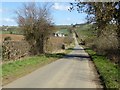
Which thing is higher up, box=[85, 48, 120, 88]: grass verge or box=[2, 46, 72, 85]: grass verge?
box=[2, 46, 72, 85]: grass verge

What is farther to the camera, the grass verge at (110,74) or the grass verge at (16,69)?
the grass verge at (16,69)

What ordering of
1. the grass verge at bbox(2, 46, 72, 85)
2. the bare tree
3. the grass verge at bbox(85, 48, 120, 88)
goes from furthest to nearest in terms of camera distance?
the bare tree, the grass verge at bbox(2, 46, 72, 85), the grass verge at bbox(85, 48, 120, 88)

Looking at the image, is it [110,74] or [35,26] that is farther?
[35,26]

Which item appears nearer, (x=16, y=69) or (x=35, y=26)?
(x=16, y=69)

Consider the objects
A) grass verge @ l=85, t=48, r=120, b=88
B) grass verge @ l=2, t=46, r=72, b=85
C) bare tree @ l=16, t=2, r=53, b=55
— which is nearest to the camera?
grass verge @ l=85, t=48, r=120, b=88

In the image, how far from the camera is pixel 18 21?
135 feet

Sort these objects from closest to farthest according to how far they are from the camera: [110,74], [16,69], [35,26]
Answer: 1. [110,74]
2. [16,69]
3. [35,26]

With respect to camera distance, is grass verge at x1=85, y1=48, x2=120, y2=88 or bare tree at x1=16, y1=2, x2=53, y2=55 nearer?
grass verge at x1=85, y1=48, x2=120, y2=88

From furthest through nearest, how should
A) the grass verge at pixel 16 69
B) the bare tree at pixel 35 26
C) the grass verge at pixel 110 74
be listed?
the bare tree at pixel 35 26
the grass verge at pixel 16 69
the grass verge at pixel 110 74

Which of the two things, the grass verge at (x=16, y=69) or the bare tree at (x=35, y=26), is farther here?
the bare tree at (x=35, y=26)

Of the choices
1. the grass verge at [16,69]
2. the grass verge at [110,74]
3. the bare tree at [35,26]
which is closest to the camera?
the grass verge at [110,74]

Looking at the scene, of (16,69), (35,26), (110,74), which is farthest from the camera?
(35,26)

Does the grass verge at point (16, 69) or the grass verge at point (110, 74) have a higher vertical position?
the grass verge at point (16, 69)

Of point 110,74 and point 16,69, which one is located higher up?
point 16,69
